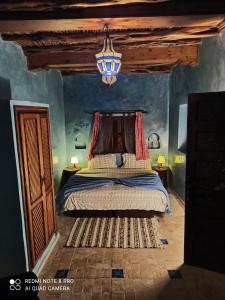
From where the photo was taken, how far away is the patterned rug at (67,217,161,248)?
3717 millimetres

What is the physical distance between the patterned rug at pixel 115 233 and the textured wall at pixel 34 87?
1.88 metres

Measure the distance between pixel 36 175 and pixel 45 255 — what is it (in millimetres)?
1249

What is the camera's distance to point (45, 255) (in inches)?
133

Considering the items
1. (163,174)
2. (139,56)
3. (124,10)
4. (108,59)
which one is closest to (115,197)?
(163,174)

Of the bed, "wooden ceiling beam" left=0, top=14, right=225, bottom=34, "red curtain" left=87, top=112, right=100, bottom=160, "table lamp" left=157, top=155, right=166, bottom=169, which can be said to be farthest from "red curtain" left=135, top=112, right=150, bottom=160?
"wooden ceiling beam" left=0, top=14, right=225, bottom=34

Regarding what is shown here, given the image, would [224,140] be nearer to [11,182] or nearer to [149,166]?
[11,182]

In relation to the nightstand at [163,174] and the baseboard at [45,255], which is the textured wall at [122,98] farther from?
the baseboard at [45,255]

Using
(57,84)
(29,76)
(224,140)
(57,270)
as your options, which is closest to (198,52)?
(224,140)

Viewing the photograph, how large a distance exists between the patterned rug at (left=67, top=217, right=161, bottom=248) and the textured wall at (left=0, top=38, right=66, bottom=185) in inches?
74.0

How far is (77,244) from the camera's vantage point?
12.3ft

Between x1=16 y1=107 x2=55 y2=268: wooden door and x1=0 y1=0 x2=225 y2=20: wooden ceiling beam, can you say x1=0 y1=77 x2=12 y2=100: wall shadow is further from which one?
x1=0 y1=0 x2=225 y2=20: wooden ceiling beam

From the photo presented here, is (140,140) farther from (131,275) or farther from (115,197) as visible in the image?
(131,275)

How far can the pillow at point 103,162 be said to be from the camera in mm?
6273

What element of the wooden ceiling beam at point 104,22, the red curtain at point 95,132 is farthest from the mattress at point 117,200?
the wooden ceiling beam at point 104,22
